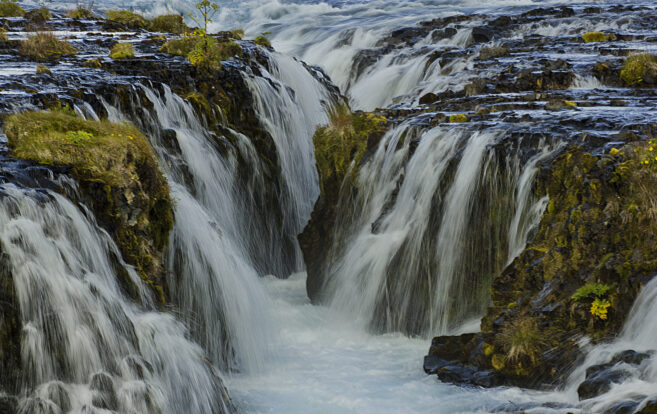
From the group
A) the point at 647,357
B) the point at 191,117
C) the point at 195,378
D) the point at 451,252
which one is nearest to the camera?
the point at 647,357

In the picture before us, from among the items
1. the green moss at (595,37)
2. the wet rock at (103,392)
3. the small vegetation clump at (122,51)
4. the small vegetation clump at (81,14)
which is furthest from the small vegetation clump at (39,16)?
the wet rock at (103,392)

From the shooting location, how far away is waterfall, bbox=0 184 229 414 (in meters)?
6.32

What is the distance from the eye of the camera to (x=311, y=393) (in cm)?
884

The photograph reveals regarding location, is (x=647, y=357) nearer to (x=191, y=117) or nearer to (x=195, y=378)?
(x=195, y=378)

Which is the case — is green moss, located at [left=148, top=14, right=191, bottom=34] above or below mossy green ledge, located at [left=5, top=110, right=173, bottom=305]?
above

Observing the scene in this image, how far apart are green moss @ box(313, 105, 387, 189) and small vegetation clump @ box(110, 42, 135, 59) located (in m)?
4.63

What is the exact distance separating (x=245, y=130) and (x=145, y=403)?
847 centimetres

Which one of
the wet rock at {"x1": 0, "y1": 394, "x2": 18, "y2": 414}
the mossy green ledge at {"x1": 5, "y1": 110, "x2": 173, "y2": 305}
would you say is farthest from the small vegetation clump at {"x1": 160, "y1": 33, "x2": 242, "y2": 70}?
the wet rock at {"x1": 0, "y1": 394, "x2": 18, "y2": 414}

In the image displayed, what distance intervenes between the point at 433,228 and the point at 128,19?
14.5 m

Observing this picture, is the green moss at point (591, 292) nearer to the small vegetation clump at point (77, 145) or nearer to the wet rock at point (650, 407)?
the wet rock at point (650, 407)

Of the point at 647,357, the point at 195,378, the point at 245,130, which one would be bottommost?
the point at 195,378

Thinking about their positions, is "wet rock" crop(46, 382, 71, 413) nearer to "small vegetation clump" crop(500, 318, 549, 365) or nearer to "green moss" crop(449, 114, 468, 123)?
"small vegetation clump" crop(500, 318, 549, 365)

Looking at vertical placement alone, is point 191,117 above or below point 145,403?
above

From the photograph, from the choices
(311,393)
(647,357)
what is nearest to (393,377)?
(311,393)
